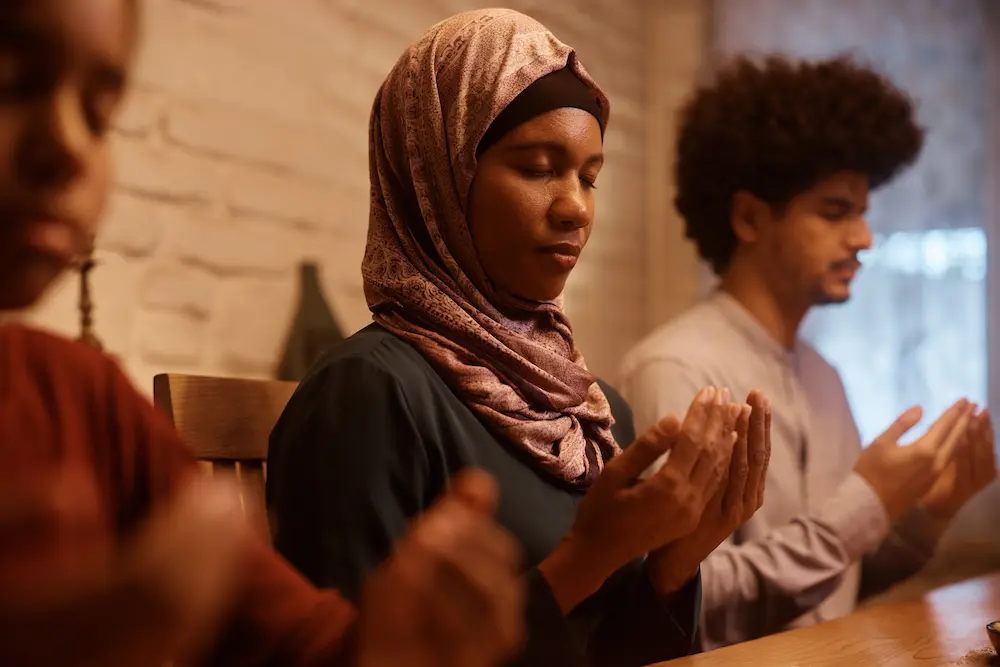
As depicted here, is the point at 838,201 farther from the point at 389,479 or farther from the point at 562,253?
the point at 389,479

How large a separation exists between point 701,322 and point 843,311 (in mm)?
894

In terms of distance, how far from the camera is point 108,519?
24.4 inches

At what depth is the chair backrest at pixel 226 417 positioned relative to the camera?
3.38ft

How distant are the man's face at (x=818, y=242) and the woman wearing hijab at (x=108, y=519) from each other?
1.23 metres

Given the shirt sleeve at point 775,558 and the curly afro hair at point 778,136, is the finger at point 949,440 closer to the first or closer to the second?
the shirt sleeve at point 775,558

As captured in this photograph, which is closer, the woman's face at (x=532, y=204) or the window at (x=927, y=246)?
the woman's face at (x=532, y=204)

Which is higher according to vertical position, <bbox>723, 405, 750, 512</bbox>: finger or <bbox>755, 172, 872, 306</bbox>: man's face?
<bbox>755, 172, 872, 306</bbox>: man's face

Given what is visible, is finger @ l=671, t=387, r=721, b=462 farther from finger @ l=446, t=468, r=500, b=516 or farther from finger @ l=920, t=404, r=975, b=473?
finger @ l=920, t=404, r=975, b=473

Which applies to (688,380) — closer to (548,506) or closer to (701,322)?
(701,322)

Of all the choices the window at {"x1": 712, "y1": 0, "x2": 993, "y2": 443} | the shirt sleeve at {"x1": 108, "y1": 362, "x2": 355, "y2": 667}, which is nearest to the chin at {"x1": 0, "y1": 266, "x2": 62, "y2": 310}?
the shirt sleeve at {"x1": 108, "y1": 362, "x2": 355, "y2": 667}

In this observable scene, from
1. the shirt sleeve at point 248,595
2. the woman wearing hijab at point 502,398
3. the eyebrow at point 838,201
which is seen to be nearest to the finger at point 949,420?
the eyebrow at point 838,201

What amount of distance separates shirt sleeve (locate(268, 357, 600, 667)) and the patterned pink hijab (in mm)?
92

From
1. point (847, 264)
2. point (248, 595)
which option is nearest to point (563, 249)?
point (248, 595)

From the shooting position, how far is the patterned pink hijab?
1.00 metres
